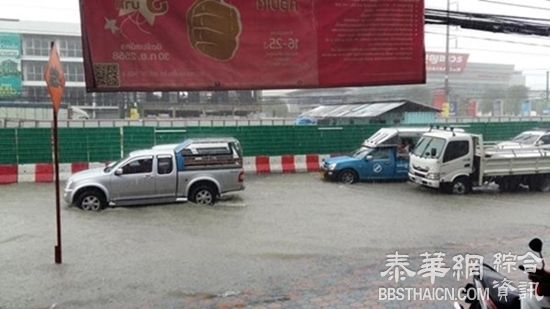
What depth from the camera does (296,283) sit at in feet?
21.9

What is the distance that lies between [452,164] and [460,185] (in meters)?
0.71

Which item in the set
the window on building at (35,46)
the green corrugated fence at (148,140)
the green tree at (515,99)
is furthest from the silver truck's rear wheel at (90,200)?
the green tree at (515,99)

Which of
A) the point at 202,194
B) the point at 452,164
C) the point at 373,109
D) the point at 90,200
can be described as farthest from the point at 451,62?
the point at 90,200

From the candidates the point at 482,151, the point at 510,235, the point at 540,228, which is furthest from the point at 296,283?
the point at 482,151

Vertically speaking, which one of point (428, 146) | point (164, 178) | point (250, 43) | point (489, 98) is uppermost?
point (489, 98)

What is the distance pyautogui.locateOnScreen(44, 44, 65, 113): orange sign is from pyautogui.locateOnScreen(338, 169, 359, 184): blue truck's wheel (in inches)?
463

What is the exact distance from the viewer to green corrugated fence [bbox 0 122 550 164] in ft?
58.3

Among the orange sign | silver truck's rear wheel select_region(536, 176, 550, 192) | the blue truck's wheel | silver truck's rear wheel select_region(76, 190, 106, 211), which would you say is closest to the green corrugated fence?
the blue truck's wheel

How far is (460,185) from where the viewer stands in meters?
16.0

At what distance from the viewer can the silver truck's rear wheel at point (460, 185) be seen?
15.9m

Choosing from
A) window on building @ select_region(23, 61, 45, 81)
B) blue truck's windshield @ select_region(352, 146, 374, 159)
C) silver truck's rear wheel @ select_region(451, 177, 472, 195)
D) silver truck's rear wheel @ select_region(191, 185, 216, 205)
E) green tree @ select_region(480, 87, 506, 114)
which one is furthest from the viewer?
green tree @ select_region(480, 87, 506, 114)

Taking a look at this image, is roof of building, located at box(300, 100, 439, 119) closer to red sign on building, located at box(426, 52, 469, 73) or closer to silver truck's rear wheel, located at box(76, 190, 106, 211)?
silver truck's rear wheel, located at box(76, 190, 106, 211)

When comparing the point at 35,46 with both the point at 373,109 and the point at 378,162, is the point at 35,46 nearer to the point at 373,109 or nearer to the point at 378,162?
the point at 373,109

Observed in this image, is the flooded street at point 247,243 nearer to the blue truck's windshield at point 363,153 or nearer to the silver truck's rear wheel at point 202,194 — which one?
the silver truck's rear wheel at point 202,194
